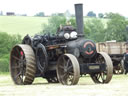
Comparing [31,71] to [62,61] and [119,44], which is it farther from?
[119,44]

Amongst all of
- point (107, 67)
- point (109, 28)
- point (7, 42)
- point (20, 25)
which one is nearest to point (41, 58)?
point (107, 67)

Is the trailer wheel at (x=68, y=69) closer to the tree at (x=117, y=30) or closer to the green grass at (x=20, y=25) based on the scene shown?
the tree at (x=117, y=30)

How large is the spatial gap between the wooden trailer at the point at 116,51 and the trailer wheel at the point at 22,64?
10613mm

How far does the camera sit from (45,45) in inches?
752

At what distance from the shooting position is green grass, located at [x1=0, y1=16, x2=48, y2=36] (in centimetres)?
7656

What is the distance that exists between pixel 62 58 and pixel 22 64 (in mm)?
2133

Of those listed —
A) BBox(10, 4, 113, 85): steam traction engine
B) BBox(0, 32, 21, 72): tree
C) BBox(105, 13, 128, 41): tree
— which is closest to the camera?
BBox(10, 4, 113, 85): steam traction engine

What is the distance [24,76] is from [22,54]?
1.24 meters

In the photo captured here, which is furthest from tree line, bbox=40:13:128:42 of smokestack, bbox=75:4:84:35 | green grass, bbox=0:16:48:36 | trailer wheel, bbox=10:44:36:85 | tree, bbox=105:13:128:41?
smokestack, bbox=75:4:84:35

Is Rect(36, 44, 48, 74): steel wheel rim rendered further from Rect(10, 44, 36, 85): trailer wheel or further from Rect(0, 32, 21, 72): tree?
Rect(0, 32, 21, 72): tree

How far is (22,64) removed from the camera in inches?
749

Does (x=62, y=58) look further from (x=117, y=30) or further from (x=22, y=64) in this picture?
(x=117, y=30)

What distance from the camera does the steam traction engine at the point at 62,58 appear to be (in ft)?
57.0

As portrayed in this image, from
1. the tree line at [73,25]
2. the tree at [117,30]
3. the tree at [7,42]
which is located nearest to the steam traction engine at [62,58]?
the tree line at [73,25]
